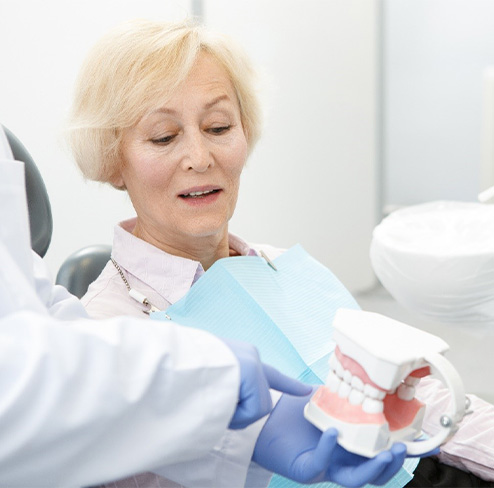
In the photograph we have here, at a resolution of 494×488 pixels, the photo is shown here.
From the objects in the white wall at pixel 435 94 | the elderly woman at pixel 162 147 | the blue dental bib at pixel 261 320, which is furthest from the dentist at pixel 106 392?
the white wall at pixel 435 94

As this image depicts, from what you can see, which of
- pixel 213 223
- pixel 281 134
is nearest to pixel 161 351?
pixel 213 223

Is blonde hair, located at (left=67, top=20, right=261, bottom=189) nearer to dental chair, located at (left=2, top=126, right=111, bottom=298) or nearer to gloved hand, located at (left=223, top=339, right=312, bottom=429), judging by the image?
dental chair, located at (left=2, top=126, right=111, bottom=298)

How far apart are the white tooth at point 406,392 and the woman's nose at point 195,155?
0.61 metres

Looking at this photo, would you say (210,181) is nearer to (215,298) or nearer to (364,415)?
(215,298)

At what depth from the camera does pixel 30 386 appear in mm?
764

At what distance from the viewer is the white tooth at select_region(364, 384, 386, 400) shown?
2.98 ft

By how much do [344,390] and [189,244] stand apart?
666 mm

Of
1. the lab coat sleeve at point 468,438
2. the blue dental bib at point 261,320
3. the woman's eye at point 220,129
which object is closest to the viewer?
the blue dental bib at point 261,320

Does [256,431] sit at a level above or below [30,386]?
below

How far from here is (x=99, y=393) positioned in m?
0.79

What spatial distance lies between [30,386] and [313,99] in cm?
302

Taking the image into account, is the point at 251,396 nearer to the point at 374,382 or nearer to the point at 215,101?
the point at 374,382

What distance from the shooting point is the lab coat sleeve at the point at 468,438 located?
1.42 m

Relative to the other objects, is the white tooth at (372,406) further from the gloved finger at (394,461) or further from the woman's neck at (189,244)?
the woman's neck at (189,244)
